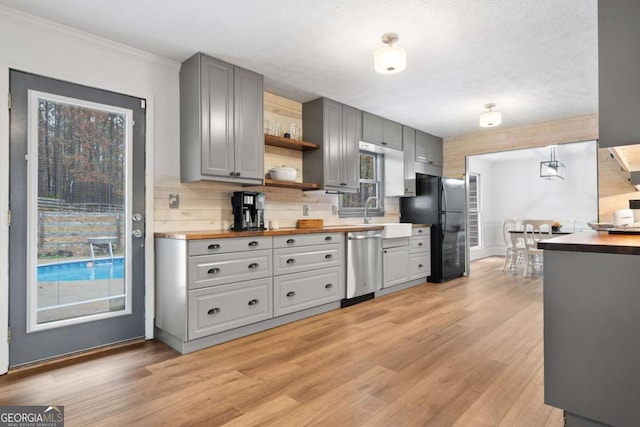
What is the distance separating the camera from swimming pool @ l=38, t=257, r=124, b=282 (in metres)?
2.51

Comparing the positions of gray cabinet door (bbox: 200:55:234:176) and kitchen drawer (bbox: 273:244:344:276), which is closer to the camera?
gray cabinet door (bbox: 200:55:234:176)

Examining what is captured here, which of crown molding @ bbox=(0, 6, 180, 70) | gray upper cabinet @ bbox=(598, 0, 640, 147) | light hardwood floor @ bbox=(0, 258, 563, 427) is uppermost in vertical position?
crown molding @ bbox=(0, 6, 180, 70)

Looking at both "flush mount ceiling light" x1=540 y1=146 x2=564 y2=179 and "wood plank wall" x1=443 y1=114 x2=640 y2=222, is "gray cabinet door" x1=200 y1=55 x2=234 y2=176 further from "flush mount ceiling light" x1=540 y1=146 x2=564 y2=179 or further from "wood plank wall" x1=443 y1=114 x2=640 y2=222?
"flush mount ceiling light" x1=540 y1=146 x2=564 y2=179

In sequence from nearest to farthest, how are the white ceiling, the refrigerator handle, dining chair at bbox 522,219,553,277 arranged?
1. the white ceiling
2. the refrigerator handle
3. dining chair at bbox 522,219,553,277

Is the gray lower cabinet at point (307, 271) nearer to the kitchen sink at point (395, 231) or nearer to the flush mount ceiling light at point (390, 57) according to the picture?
the kitchen sink at point (395, 231)

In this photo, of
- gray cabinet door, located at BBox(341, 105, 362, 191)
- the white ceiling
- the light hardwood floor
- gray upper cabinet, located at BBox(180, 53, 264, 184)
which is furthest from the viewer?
gray cabinet door, located at BBox(341, 105, 362, 191)

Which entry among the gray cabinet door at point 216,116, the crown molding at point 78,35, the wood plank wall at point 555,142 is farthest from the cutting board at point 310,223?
the wood plank wall at point 555,142

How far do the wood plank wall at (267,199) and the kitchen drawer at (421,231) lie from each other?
800 mm

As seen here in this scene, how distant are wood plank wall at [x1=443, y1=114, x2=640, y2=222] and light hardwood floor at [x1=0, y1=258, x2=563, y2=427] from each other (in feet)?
8.02

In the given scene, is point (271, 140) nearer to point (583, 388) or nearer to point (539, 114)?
point (583, 388)

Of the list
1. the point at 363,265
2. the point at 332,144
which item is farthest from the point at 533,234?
the point at 332,144

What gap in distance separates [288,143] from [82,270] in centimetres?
223

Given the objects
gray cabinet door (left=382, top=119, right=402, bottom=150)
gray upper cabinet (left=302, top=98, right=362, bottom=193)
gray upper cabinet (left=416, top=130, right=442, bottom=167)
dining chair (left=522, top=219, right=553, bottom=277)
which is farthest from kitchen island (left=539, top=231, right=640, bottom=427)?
dining chair (left=522, top=219, right=553, bottom=277)

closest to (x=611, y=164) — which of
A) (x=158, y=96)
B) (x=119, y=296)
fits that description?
(x=158, y=96)
